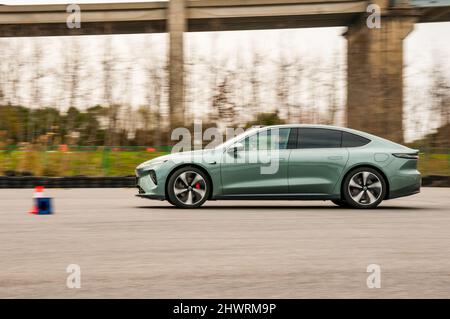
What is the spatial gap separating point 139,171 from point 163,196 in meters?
0.66

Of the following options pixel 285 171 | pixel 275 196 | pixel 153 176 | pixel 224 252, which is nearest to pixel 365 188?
pixel 285 171

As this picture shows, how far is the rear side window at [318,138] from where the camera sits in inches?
507

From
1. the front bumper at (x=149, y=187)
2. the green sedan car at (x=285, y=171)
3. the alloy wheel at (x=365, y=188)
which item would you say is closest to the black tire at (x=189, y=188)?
the green sedan car at (x=285, y=171)

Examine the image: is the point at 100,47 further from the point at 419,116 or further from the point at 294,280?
the point at 294,280

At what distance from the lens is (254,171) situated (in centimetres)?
1247

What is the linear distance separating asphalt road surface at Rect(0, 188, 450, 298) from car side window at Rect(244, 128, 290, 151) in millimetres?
1104

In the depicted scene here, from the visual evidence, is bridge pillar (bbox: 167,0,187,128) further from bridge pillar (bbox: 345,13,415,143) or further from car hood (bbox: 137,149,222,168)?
car hood (bbox: 137,149,222,168)

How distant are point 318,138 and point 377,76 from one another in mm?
23722

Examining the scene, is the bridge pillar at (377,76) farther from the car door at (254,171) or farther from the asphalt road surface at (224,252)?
the asphalt road surface at (224,252)

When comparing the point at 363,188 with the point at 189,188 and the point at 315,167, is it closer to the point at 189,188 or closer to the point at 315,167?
the point at 315,167

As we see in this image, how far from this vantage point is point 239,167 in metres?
12.5

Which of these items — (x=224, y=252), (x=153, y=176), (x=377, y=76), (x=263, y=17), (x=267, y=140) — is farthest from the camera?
(x=263, y=17)

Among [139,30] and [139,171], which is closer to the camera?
[139,171]

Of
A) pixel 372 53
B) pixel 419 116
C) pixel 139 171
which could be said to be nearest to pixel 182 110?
pixel 419 116
